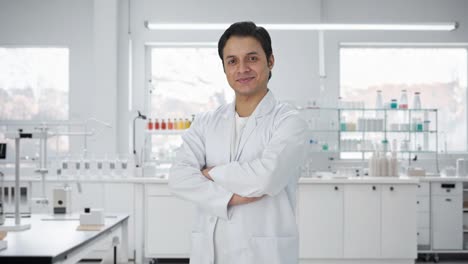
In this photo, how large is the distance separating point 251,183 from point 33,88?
569 centimetres

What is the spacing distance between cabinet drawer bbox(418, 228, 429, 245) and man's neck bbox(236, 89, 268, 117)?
4315 millimetres

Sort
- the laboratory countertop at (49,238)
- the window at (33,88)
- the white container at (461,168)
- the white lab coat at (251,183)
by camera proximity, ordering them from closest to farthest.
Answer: the white lab coat at (251,183)
the laboratory countertop at (49,238)
the white container at (461,168)
the window at (33,88)

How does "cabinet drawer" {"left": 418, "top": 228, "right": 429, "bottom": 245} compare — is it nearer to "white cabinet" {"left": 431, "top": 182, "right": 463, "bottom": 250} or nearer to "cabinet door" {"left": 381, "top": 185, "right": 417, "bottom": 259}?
"white cabinet" {"left": 431, "top": 182, "right": 463, "bottom": 250}

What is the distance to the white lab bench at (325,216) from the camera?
16.6ft

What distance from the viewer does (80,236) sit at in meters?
2.64

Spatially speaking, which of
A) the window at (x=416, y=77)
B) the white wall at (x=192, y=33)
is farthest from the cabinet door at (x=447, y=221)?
the white wall at (x=192, y=33)

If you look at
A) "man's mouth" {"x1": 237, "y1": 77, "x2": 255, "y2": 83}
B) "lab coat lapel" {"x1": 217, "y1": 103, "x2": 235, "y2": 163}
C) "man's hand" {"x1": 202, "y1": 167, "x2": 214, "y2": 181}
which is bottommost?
"man's hand" {"x1": 202, "y1": 167, "x2": 214, "y2": 181}

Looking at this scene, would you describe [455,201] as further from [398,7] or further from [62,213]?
[62,213]

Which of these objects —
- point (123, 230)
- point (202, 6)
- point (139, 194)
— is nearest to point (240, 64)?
point (123, 230)

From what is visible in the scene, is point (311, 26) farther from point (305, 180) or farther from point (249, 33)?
point (249, 33)

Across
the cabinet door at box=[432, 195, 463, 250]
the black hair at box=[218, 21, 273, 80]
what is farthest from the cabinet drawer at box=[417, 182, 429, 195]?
the black hair at box=[218, 21, 273, 80]

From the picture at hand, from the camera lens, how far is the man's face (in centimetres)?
178

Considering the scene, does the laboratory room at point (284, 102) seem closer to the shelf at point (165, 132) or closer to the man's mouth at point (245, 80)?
the shelf at point (165, 132)

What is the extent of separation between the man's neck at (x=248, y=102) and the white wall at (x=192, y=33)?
14.8 feet
